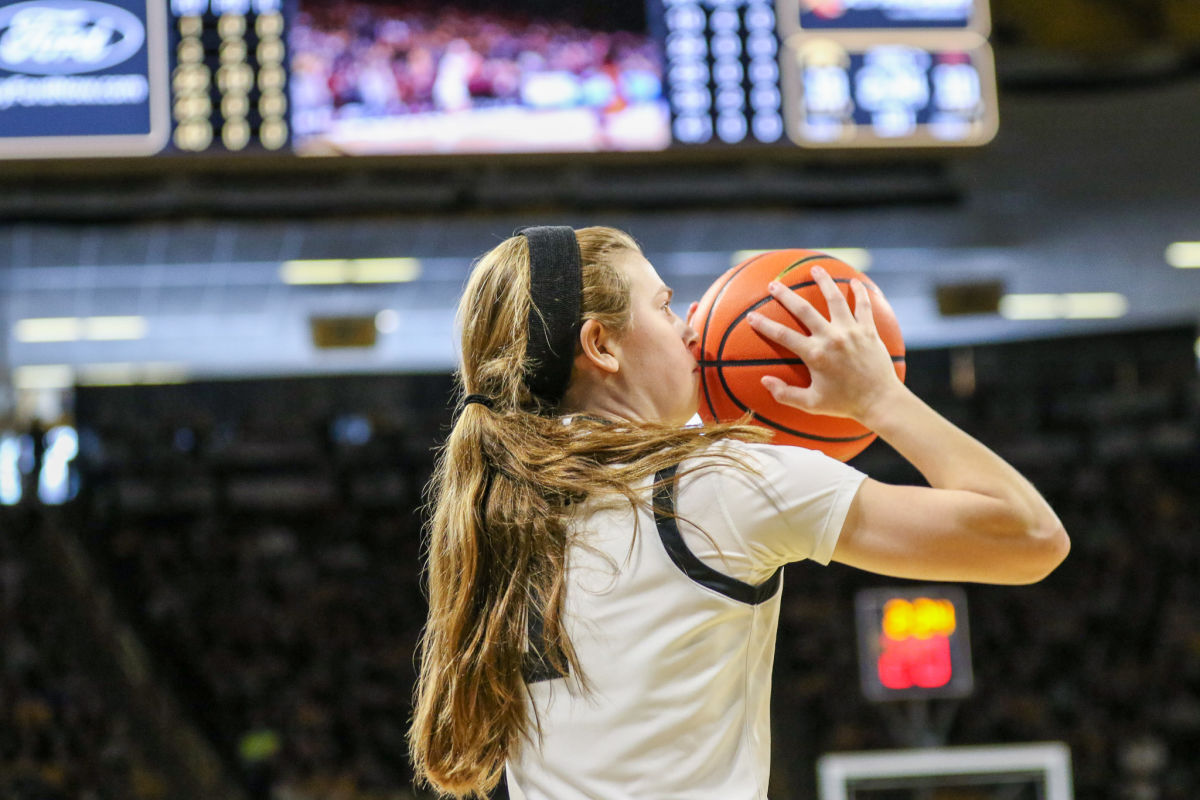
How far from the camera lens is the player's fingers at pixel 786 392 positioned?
1.48m

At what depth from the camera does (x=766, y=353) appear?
1590 mm

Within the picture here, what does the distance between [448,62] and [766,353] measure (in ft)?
11.2

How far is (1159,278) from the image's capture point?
11.2 m

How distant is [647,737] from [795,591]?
1188 cm

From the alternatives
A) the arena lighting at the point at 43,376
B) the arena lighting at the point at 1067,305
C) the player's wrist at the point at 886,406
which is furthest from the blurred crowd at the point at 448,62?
the arena lighting at the point at 43,376

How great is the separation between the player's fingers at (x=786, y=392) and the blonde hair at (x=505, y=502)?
0.11 meters

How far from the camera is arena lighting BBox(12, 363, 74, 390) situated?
12.6 meters

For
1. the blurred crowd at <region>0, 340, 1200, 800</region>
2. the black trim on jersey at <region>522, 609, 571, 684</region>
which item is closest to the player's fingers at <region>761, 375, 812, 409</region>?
the black trim on jersey at <region>522, 609, 571, 684</region>

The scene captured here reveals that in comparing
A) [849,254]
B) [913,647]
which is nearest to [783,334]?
[913,647]

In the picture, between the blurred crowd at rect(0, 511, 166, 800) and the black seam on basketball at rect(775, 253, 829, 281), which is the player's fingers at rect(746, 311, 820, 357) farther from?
the blurred crowd at rect(0, 511, 166, 800)

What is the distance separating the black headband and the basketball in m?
0.25

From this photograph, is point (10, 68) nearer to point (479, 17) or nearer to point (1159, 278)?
point (479, 17)

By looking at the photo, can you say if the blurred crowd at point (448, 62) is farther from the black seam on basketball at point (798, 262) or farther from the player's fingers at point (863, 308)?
the player's fingers at point (863, 308)

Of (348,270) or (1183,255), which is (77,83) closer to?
(348,270)
